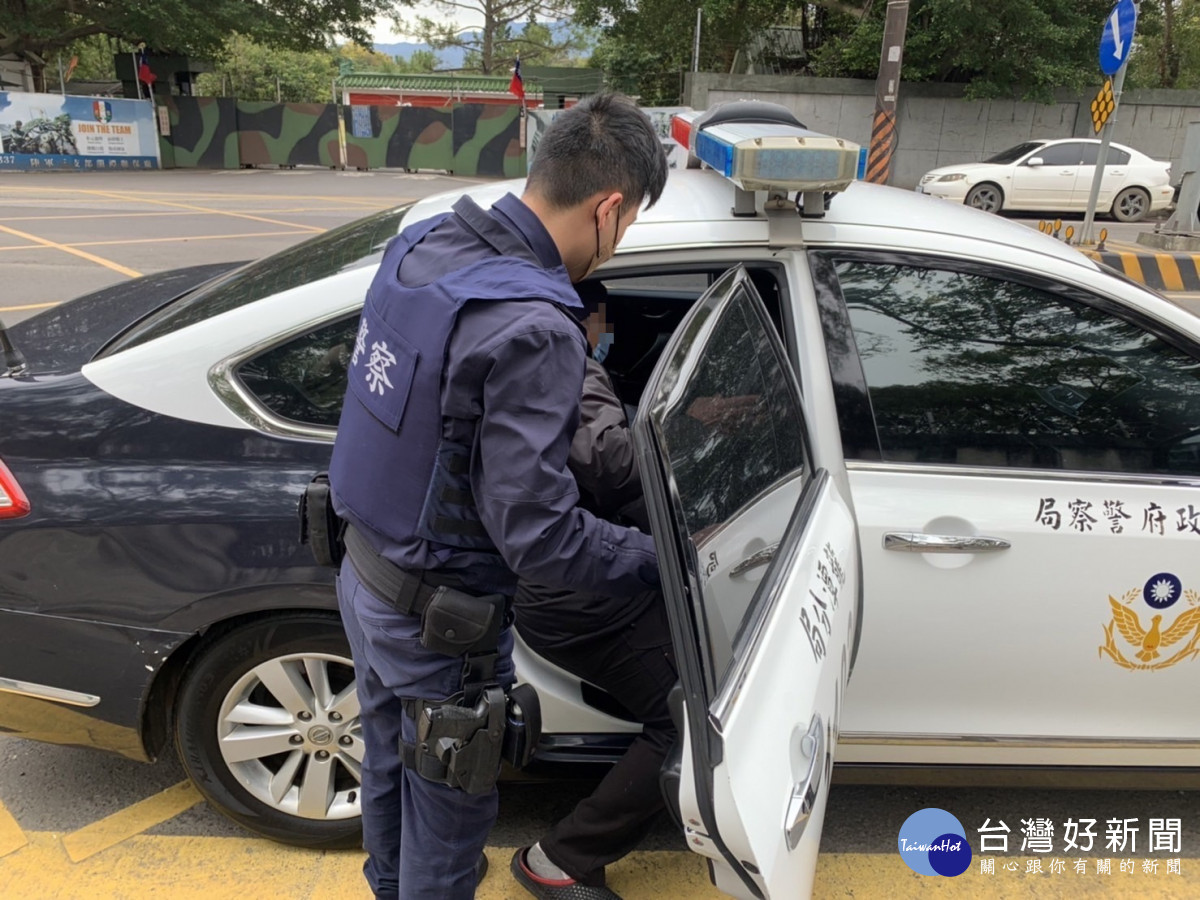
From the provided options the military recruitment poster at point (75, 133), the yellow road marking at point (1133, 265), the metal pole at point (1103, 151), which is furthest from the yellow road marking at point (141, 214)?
the yellow road marking at point (1133, 265)

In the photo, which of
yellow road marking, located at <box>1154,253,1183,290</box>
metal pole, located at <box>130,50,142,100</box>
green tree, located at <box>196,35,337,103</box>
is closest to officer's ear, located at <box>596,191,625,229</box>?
yellow road marking, located at <box>1154,253,1183,290</box>

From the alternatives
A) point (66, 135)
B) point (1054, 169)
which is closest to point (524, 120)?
point (66, 135)

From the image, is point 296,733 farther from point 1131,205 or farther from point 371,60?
point 371,60

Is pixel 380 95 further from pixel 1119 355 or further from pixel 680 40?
pixel 1119 355

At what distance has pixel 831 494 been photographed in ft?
5.77

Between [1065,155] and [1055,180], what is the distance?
0.45 meters

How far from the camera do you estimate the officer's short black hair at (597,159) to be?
54.2 inches

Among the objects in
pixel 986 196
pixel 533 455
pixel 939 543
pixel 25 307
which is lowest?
pixel 25 307

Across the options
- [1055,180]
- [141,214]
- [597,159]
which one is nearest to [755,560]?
[597,159]

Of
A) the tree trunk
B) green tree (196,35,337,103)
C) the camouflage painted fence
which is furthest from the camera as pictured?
green tree (196,35,337,103)

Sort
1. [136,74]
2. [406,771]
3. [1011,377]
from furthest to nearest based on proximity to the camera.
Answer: [136,74], [1011,377], [406,771]

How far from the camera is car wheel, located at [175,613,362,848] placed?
193 cm

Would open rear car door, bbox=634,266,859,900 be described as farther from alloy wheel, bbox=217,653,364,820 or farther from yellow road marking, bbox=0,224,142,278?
yellow road marking, bbox=0,224,142,278

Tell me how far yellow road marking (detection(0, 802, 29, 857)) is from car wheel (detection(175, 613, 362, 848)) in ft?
1.61
